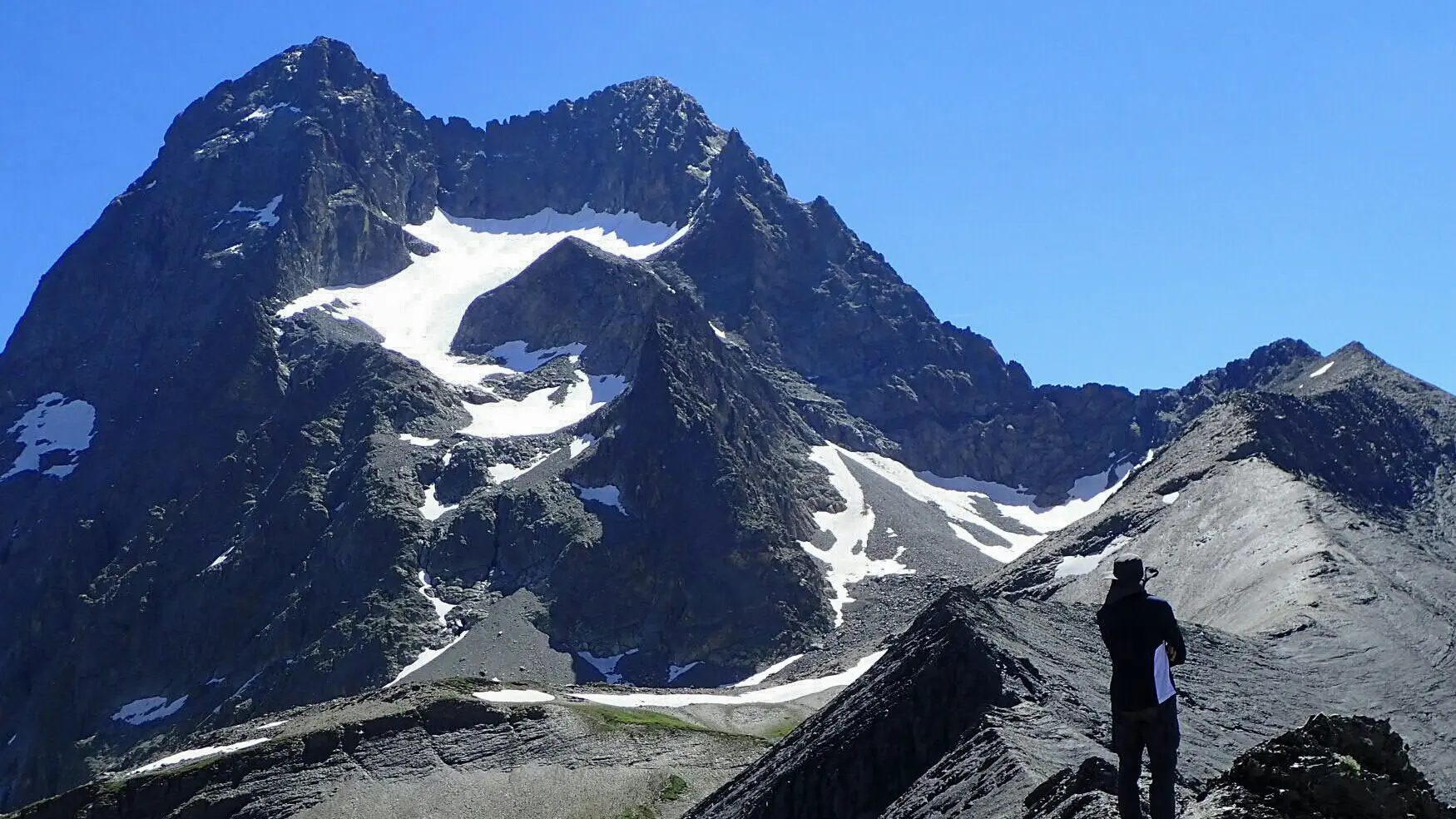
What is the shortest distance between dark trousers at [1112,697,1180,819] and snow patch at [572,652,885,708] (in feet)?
300

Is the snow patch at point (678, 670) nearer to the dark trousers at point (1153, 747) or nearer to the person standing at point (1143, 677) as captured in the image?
the dark trousers at point (1153, 747)

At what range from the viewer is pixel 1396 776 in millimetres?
19812

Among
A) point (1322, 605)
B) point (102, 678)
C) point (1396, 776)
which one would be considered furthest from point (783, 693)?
point (1396, 776)

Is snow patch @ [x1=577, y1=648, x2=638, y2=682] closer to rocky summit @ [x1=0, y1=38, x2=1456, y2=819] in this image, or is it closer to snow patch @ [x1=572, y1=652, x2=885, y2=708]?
rocky summit @ [x1=0, y1=38, x2=1456, y2=819]

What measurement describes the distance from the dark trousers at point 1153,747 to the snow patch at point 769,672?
5588 inches

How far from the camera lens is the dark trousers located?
18.2 m

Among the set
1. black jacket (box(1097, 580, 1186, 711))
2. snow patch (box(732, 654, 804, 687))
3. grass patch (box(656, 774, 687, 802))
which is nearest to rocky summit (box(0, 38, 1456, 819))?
grass patch (box(656, 774, 687, 802))

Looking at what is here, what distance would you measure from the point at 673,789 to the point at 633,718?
68.0ft

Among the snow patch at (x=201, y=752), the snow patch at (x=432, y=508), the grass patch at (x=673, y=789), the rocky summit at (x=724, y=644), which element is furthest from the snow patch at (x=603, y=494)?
the grass patch at (x=673, y=789)

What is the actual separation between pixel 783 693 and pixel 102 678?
287 feet

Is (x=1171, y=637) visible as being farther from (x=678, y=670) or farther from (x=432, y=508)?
Answer: (x=432, y=508)

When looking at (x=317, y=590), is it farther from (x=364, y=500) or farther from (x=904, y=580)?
(x=904, y=580)

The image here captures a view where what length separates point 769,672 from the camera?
164 m

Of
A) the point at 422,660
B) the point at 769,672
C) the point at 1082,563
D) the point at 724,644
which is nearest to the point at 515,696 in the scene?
the point at 1082,563
